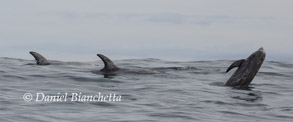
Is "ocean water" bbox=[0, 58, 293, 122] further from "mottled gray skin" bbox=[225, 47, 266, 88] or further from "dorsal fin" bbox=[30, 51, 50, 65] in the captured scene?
"dorsal fin" bbox=[30, 51, 50, 65]

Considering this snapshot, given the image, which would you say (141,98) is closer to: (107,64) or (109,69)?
(107,64)

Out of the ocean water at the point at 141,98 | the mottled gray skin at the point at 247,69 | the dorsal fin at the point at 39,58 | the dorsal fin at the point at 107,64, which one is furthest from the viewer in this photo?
the dorsal fin at the point at 39,58

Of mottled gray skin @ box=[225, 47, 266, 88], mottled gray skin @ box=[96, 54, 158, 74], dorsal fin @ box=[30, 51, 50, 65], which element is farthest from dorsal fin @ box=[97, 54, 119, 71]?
dorsal fin @ box=[30, 51, 50, 65]

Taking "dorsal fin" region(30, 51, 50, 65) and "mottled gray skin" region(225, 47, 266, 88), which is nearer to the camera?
"mottled gray skin" region(225, 47, 266, 88)

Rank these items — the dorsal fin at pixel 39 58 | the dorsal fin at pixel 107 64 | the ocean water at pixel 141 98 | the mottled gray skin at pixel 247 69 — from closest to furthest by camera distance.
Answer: the ocean water at pixel 141 98, the mottled gray skin at pixel 247 69, the dorsal fin at pixel 107 64, the dorsal fin at pixel 39 58

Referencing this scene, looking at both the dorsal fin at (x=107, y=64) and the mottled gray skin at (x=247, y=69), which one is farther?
the dorsal fin at (x=107, y=64)

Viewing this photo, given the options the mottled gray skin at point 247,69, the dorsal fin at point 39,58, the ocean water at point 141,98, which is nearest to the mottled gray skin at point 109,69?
the ocean water at point 141,98

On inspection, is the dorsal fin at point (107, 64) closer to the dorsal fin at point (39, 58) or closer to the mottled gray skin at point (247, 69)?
the mottled gray skin at point (247, 69)

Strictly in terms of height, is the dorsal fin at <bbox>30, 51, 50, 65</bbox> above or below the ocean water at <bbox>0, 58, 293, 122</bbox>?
above

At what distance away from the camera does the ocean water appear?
14461 mm

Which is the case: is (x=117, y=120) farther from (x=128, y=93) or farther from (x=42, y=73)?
(x=42, y=73)

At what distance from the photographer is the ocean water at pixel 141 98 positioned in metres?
14.5

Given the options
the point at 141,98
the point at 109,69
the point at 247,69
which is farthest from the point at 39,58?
the point at 141,98

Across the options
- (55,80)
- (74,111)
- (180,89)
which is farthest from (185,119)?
(55,80)
